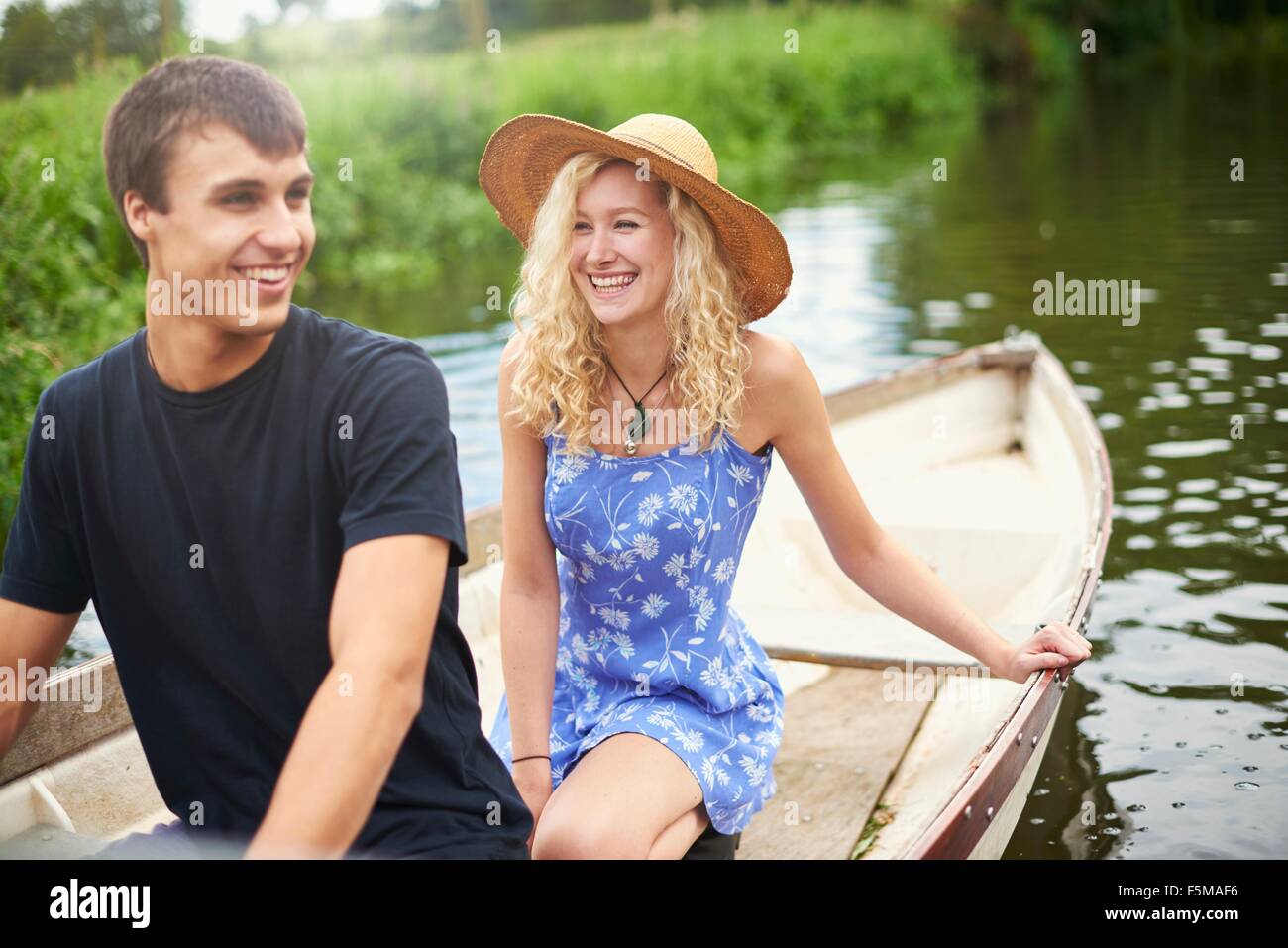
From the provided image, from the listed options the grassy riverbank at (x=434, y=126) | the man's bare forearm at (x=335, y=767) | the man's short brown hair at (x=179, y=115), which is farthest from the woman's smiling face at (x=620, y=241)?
the grassy riverbank at (x=434, y=126)

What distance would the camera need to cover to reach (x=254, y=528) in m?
1.80

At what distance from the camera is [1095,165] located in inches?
725

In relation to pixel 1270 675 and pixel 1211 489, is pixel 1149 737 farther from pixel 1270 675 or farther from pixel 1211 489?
pixel 1211 489

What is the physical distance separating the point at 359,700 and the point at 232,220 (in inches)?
24.8

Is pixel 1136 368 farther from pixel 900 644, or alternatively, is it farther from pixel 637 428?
pixel 637 428

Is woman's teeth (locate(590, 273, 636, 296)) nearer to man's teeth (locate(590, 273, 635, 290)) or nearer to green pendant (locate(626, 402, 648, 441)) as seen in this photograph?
man's teeth (locate(590, 273, 635, 290))

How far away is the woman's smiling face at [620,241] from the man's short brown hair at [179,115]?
908 mm

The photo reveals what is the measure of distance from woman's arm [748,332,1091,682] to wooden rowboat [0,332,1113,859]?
0.58ft

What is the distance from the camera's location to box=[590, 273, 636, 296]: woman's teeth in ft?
8.51

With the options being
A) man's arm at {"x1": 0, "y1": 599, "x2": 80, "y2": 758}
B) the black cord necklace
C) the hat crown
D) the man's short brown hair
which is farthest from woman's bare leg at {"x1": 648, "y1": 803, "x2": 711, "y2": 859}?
the man's short brown hair

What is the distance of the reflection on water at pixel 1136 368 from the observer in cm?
412

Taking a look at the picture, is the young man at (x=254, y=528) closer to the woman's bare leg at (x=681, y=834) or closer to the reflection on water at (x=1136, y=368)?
the woman's bare leg at (x=681, y=834)
